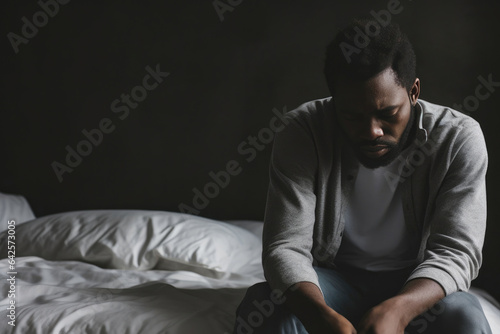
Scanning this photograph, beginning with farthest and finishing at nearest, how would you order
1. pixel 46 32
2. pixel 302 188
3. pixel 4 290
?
pixel 46 32 → pixel 4 290 → pixel 302 188

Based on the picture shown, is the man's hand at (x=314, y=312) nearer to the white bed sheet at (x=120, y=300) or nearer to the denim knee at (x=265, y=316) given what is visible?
the denim knee at (x=265, y=316)

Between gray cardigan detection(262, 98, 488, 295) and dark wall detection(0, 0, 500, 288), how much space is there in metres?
0.80

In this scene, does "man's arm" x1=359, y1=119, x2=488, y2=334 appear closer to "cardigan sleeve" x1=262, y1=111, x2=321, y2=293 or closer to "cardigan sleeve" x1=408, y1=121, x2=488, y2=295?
"cardigan sleeve" x1=408, y1=121, x2=488, y2=295

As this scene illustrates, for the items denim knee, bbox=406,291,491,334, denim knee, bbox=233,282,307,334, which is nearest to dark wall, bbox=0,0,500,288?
denim knee, bbox=406,291,491,334

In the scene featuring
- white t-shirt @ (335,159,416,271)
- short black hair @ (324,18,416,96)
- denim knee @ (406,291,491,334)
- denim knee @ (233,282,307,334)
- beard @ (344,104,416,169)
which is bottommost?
denim knee @ (406,291,491,334)

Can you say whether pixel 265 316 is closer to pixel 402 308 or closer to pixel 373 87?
pixel 402 308

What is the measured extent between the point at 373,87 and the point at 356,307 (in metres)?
0.54

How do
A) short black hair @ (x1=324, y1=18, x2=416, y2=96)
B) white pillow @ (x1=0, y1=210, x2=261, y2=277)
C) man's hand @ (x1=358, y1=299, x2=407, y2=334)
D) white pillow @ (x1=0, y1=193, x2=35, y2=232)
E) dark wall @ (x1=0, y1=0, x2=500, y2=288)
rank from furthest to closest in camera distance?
1. white pillow @ (x1=0, y1=193, x2=35, y2=232)
2. dark wall @ (x1=0, y1=0, x2=500, y2=288)
3. white pillow @ (x1=0, y1=210, x2=261, y2=277)
4. short black hair @ (x1=324, y1=18, x2=416, y2=96)
5. man's hand @ (x1=358, y1=299, x2=407, y2=334)

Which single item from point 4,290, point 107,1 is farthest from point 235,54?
point 4,290

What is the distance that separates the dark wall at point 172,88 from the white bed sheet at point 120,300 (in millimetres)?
639

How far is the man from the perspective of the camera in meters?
1.25

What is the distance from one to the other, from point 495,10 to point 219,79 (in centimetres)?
111

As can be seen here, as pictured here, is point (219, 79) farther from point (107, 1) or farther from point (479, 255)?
point (479, 255)

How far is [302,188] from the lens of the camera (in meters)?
1.48
